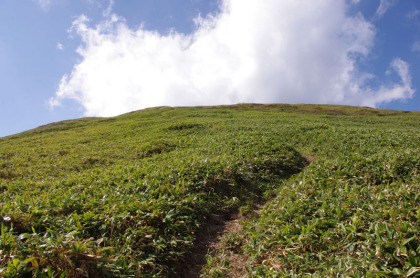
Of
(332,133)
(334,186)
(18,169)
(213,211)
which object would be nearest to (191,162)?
(213,211)

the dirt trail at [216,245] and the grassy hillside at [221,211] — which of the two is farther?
the dirt trail at [216,245]

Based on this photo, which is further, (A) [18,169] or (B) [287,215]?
(A) [18,169]

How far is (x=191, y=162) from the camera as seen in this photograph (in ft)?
34.1

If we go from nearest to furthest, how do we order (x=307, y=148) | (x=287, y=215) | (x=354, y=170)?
(x=287, y=215)
(x=354, y=170)
(x=307, y=148)

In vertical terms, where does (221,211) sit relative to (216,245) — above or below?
above

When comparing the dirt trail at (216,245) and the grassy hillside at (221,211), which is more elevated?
the grassy hillside at (221,211)

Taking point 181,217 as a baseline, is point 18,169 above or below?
above

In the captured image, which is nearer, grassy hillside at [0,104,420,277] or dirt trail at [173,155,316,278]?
grassy hillside at [0,104,420,277]

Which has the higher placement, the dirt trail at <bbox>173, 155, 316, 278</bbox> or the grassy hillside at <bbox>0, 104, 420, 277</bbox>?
the grassy hillside at <bbox>0, 104, 420, 277</bbox>

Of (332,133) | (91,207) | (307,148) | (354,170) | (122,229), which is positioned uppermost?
(332,133)

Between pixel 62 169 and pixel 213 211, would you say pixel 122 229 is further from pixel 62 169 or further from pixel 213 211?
pixel 62 169

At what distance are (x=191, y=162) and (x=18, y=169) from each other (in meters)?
11.7

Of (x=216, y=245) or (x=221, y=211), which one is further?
(x=221, y=211)

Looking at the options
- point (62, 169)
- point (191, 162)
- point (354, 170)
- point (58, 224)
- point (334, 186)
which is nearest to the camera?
point (58, 224)
